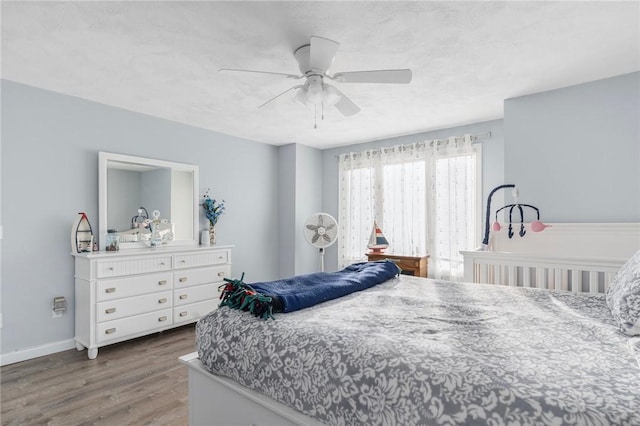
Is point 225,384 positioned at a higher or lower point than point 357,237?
lower

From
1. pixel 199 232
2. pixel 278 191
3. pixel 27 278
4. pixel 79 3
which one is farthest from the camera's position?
pixel 278 191

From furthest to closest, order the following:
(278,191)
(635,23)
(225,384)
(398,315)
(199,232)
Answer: (278,191) < (199,232) < (635,23) < (398,315) < (225,384)

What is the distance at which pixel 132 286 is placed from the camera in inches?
124

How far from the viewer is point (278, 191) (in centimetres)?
513

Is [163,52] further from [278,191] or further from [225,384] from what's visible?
[278,191]

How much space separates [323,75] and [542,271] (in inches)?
82.6

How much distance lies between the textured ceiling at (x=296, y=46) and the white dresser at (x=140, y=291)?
1.49 meters

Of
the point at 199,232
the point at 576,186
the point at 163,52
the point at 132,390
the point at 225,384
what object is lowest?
the point at 132,390

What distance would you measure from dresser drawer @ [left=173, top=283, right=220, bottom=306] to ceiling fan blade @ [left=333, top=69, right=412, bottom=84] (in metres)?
2.66

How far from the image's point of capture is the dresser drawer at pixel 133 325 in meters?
2.96

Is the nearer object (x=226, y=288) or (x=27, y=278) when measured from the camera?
(x=226, y=288)

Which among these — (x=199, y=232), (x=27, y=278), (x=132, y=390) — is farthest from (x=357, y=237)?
(x=27, y=278)

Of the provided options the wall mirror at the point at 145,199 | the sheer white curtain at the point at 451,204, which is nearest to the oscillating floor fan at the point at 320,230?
the sheer white curtain at the point at 451,204

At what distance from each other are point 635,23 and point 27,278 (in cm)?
468
